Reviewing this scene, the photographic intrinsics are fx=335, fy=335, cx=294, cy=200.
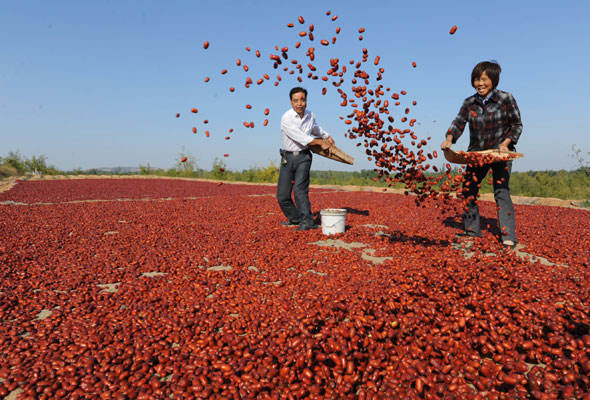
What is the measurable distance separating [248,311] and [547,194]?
16988mm

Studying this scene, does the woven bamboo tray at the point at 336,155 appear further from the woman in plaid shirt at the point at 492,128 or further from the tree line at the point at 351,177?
the tree line at the point at 351,177

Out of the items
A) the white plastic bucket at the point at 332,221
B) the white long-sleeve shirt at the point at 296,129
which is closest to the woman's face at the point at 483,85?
the white long-sleeve shirt at the point at 296,129

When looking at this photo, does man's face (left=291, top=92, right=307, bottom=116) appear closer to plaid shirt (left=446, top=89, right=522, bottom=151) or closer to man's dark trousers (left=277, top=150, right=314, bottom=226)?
man's dark trousers (left=277, top=150, right=314, bottom=226)

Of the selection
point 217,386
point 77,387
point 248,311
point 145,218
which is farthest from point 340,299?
point 145,218

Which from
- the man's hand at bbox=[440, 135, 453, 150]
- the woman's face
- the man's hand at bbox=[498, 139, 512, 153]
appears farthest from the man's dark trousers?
the man's hand at bbox=[498, 139, 512, 153]

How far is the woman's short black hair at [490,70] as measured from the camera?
13.1 feet

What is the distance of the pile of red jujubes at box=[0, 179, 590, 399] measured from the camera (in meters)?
1.79

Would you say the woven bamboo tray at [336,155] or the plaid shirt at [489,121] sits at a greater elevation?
the plaid shirt at [489,121]

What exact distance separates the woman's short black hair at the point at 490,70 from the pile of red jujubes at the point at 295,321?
2068 mm

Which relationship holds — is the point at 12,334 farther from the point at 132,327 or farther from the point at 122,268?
the point at 122,268

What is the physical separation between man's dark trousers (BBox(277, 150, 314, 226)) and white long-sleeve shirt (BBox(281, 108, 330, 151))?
14 cm

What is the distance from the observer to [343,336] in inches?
83.2

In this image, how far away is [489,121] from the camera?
4176mm

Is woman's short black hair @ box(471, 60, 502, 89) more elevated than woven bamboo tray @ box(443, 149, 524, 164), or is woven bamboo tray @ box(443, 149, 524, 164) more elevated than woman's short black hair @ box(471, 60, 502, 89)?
woman's short black hair @ box(471, 60, 502, 89)
